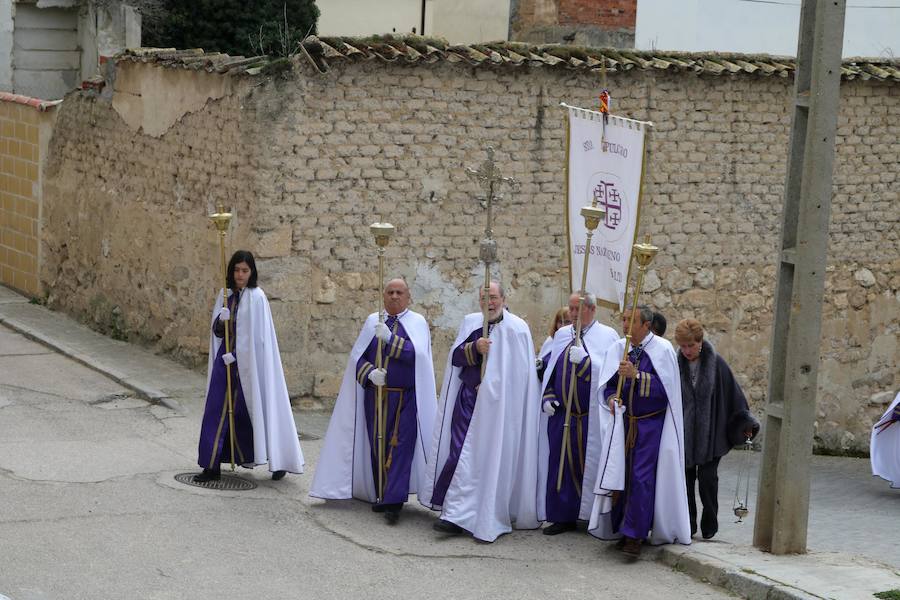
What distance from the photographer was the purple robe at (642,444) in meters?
8.31

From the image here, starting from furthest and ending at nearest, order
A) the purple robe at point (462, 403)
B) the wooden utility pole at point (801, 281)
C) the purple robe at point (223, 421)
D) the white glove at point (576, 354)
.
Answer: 1. the purple robe at point (223, 421)
2. the purple robe at point (462, 403)
3. the white glove at point (576, 354)
4. the wooden utility pole at point (801, 281)

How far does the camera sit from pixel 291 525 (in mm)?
8750

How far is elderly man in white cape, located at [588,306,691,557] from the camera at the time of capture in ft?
27.3

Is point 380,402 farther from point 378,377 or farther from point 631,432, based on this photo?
point 631,432

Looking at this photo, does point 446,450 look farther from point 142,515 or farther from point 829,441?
point 829,441

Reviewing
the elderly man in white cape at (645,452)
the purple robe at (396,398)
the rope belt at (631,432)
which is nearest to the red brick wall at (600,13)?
the purple robe at (396,398)

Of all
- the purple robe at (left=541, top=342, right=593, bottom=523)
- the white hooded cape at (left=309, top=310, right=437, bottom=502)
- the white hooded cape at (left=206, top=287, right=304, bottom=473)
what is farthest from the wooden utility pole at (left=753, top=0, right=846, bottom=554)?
Result: the white hooded cape at (left=206, top=287, right=304, bottom=473)

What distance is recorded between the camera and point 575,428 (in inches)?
352

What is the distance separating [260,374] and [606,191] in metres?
2.75

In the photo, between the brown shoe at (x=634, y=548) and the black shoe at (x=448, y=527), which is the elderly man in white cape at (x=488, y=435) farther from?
the brown shoe at (x=634, y=548)

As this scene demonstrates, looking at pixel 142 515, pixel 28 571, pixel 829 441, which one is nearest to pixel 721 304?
pixel 829 441

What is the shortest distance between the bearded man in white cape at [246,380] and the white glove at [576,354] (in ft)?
7.24


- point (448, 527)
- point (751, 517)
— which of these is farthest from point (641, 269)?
point (751, 517)

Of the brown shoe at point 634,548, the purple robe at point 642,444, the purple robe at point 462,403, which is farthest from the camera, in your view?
the purple robe at point 462,403
